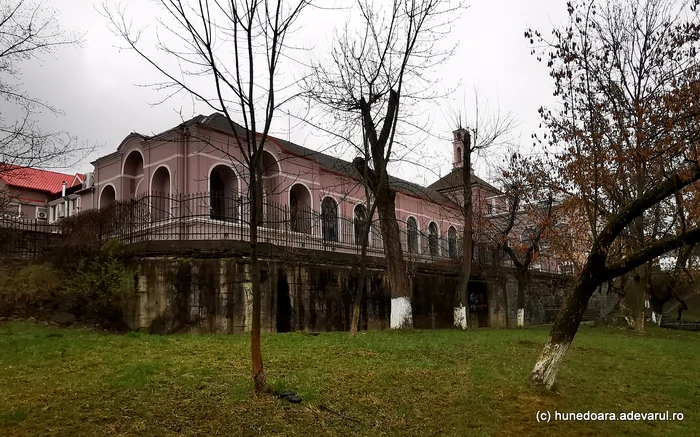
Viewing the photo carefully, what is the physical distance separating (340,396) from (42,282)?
888 cm

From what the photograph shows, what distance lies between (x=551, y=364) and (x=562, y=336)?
0.44m

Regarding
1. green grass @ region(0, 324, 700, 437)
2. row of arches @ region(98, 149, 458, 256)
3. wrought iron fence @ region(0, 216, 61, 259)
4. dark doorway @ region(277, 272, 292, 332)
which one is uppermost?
row of arches @ region(98, 149, 458, 256)

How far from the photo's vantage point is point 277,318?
13.2m

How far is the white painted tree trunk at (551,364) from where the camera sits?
7.95m

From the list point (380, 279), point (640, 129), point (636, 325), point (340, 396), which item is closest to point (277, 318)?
point (380, 279)

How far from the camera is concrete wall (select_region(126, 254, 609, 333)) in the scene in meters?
11.9

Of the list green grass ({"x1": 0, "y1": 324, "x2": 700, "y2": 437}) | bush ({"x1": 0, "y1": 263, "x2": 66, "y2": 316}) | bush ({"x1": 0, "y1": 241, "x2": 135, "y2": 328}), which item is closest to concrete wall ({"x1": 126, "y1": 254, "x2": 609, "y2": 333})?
bush ({"x1": 0, "y1": 241, "x2": 135, "y2": 328})

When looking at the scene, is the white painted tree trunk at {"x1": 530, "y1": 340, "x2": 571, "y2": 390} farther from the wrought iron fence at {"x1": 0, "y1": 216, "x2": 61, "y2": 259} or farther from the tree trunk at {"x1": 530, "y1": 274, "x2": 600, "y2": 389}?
the wrought iron fence at {"x1": 0, "y1": 216, "x2": 61, "y2": 259}

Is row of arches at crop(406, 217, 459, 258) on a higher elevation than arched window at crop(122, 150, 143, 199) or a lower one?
lower

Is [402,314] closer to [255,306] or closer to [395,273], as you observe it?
[395,273]

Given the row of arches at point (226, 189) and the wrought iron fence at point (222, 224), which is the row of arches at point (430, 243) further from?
the wrought iron fence at point (222, 224)

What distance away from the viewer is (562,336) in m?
7.97

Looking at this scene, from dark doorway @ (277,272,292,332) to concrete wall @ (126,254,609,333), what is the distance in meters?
0.02

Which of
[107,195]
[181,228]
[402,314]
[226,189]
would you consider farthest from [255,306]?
[107,195]
